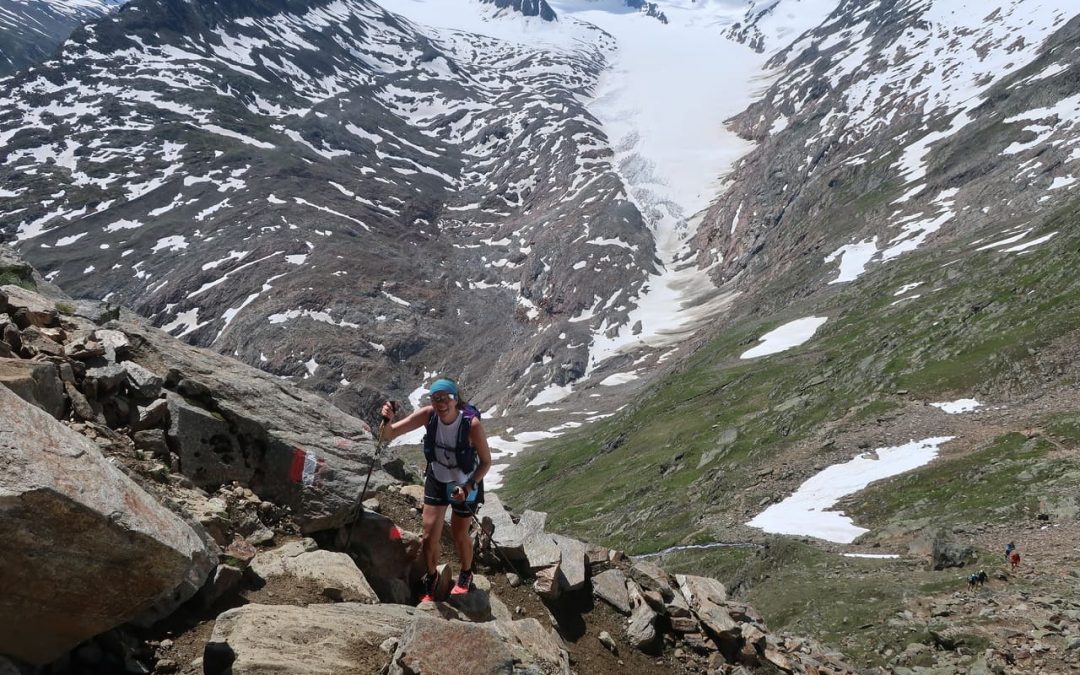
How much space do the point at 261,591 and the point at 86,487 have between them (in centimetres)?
422

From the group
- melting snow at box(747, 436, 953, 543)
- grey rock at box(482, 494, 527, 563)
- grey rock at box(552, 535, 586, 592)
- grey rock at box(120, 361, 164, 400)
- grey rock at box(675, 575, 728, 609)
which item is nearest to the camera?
grey rock at box(120, 361, 164, 400)

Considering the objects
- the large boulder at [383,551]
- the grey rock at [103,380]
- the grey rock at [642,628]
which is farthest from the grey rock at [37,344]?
the grey rock at [642,628]

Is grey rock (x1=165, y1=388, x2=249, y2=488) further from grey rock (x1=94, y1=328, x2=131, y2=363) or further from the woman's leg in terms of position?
the woman's leg

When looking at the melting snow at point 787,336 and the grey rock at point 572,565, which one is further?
the melting snow at point 787,336

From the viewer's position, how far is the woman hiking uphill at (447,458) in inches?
428

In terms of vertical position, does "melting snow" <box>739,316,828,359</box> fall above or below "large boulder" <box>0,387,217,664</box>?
below

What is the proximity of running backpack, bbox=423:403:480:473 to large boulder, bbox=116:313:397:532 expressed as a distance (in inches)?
117

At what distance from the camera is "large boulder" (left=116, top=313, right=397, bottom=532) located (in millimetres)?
12516

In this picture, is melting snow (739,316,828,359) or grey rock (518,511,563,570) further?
melting snow (739,316,828,359)

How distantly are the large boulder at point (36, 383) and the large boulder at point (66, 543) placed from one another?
2.48 metres

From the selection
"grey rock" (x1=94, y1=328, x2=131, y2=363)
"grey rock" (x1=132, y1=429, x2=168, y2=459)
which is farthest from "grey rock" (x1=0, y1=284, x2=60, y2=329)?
"grey rock" (x1=132, y1=429, x2=168, y2=459)

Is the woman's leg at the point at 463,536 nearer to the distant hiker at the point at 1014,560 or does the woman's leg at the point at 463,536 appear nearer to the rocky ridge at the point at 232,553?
the rocky ridge at the point at 232,553

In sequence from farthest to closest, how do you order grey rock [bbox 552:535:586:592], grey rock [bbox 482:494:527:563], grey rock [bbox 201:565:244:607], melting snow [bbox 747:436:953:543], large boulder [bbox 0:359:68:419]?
1. melting snow [bbox 747:436:953:543]
2. grey rock [bbox 482:494:527:563]
3. grey rock [bbox 552:535:586:592]
4. grey rock [bbox 201:565:244:607]
5. large boulder [bbox 0:359:68:419]

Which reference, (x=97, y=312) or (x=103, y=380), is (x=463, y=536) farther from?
(x=97, y=312)
